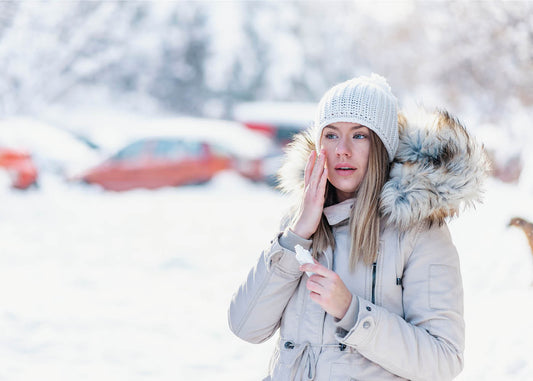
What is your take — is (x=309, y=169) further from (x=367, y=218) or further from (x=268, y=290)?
(x=268, y=290)

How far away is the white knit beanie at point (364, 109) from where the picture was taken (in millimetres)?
2096

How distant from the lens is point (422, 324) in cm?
180

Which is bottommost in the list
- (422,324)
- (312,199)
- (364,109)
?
(422,324)

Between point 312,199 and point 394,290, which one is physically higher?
point 312,199

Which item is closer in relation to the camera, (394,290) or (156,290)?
(394,290)

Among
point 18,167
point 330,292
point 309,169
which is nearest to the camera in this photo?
point 330,292

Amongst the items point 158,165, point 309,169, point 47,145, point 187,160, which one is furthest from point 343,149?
point 47,145

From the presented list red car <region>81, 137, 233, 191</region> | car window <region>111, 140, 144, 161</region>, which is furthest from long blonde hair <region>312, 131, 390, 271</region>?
car window <region>111, 140, 144, 161</region>

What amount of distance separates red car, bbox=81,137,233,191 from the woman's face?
9.83m

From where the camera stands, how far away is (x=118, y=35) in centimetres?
1675

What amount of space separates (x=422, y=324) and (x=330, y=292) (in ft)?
0.94

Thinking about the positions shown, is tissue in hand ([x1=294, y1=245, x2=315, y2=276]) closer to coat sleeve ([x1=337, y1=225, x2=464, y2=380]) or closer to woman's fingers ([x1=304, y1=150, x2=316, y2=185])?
coat sleeve ([x1=337, y1=225, x2=464, y2=380])

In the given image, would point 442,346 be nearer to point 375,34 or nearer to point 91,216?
point 91,216

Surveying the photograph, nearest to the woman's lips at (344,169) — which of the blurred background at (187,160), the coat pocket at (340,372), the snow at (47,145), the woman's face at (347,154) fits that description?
the woman's face at (347,154)
